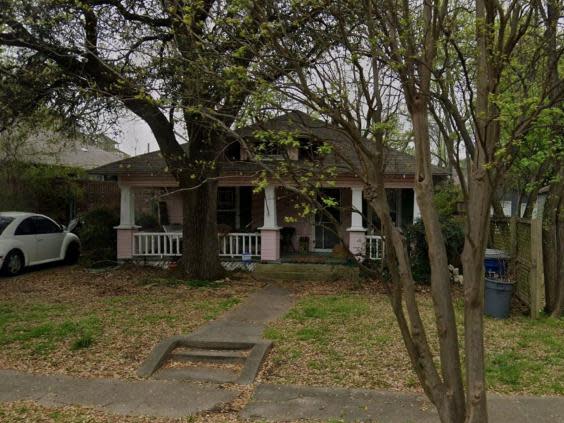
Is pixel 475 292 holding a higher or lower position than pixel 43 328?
higher

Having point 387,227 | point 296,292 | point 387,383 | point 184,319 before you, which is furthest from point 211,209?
point 387,227

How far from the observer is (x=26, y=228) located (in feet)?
45.0

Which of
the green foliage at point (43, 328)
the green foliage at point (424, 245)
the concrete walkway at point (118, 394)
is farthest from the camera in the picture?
the green foliage at point (424, 245)

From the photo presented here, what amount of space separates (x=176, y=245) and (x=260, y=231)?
251 cm

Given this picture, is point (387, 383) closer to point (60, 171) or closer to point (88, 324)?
point (88, 324)

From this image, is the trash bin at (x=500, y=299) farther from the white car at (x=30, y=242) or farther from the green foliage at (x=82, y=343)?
the white car at (x=30, y=242)

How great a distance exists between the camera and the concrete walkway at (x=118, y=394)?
4.87 meters

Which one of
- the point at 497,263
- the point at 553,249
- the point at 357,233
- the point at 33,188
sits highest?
the point at 33,188

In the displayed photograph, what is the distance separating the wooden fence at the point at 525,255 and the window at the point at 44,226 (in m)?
11.8

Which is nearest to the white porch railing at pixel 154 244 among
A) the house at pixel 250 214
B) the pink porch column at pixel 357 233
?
the house at pixel 250 214

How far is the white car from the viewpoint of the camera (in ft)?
42.4

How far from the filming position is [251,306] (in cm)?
930

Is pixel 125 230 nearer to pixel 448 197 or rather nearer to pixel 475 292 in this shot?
pixel 448 197

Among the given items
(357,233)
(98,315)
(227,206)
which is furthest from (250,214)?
(98,315)
